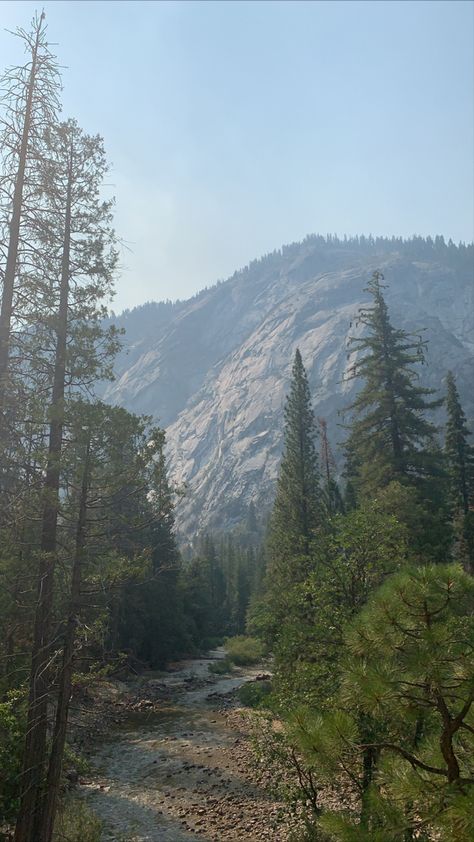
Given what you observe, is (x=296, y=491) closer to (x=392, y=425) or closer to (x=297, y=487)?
(x=297, y=487)

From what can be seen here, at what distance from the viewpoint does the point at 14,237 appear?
984 centimetres

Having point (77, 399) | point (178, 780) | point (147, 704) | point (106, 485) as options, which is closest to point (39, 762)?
point (106, 485)

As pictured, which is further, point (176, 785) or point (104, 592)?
point (176, 785)

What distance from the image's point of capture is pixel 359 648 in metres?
4.30

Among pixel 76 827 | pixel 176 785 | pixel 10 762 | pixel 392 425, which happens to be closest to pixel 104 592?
pixel 10 762

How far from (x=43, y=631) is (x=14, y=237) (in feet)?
22.6

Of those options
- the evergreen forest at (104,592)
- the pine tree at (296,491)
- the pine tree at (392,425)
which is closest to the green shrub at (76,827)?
the evergreen forest at (104,592)

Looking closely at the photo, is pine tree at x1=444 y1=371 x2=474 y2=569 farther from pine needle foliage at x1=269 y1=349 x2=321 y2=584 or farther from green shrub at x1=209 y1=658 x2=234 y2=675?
green shrub at x1=209 y1=658 x2=234 y2=675

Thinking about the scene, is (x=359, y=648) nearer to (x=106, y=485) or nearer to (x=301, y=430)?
(x=106, y=485)

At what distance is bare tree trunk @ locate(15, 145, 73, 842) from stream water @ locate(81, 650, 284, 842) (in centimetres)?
462

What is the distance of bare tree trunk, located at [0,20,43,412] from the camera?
30.9ft

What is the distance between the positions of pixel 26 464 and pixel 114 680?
2653 cm

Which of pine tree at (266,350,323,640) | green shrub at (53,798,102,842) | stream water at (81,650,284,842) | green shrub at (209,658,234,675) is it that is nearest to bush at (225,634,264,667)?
green shrub at (209,658,234,675)

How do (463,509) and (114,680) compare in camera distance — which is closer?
(114,680)
